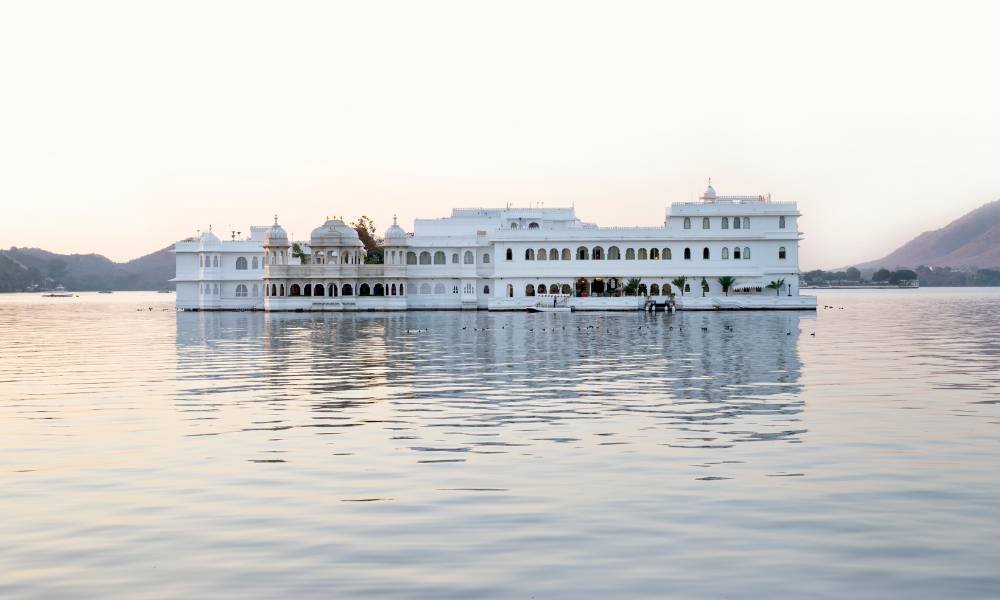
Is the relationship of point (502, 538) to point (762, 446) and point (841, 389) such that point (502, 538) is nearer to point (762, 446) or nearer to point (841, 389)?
point (762, 446)

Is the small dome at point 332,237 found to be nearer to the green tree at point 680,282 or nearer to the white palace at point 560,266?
the white palace at point 560,266

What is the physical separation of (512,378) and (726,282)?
61553mm

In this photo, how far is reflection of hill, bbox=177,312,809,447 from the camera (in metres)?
19.7

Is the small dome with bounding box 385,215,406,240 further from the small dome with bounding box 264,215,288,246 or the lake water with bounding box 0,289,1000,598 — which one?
the lake water with bounding box 0,289,1000,598

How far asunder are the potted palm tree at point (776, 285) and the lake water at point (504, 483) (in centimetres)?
5821

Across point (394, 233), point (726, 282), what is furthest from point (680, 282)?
point (394, 233)

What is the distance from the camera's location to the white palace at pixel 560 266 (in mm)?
88312

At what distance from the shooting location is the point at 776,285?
87.8m

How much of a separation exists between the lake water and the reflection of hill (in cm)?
17

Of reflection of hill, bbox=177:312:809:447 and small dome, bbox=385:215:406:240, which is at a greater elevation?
small dome, bbox=385:215:406:240

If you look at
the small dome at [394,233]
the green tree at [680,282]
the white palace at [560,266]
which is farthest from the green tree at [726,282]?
the small dome at [394,233]

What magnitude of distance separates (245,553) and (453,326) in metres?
50.3

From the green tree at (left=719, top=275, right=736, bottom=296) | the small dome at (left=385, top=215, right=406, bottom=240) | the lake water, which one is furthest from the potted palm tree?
the lake water

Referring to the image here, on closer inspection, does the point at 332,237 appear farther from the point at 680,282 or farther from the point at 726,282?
the point at 726,282
